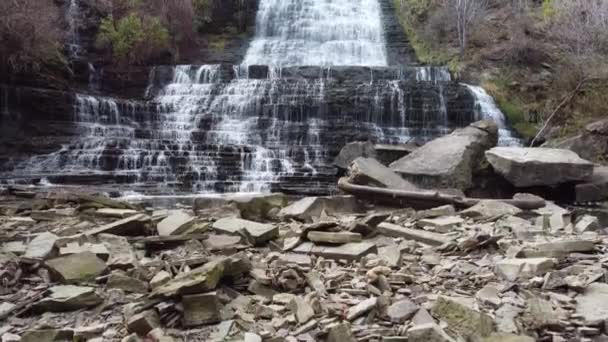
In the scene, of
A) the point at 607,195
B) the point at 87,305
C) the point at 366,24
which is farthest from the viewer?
the point at 366,24

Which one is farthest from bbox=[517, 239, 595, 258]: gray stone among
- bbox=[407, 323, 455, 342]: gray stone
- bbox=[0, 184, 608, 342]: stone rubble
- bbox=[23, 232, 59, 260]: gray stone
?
bbox=[23, 232, 59, 260]: gray stone

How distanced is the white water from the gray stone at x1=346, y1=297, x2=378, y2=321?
19.2 m

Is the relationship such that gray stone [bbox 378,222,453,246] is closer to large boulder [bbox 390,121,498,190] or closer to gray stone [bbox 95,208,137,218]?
gray stone [bbox 95,208,137,218]

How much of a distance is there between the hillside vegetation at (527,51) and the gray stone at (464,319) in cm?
1383

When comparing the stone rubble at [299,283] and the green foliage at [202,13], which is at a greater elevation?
the green foliage at [202,13]

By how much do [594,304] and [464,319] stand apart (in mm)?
1040

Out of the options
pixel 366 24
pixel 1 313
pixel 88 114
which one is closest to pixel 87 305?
pixel 1 313

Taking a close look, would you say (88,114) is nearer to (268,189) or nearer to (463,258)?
(268,189)

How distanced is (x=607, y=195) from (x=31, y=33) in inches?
672

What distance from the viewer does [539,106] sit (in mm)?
17172

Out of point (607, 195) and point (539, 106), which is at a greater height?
point (539, 106)

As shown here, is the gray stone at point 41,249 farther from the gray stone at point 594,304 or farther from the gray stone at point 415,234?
the gray stone at point 594,304

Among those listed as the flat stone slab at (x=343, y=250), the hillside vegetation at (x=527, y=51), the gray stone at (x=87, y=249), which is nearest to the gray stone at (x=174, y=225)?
the gray stone at (x=87, y=249)

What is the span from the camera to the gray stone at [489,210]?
22.6 feet
